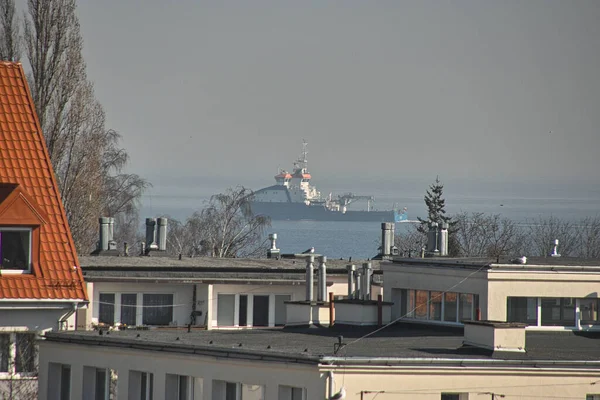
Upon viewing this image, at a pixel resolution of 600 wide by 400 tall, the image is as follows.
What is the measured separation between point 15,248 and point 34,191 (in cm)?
175

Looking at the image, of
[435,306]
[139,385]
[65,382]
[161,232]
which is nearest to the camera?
[139,385]

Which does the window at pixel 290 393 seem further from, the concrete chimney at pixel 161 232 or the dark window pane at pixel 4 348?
the concrete chimney at pixel 161 232

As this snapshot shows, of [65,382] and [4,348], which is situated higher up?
[4,348]

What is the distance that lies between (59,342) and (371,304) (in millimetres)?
9031

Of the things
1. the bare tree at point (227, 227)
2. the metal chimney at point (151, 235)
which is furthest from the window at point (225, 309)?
the bare tree at point (227, 227)

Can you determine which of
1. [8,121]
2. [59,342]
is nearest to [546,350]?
[59,342]

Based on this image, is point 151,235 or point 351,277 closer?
point 351,277

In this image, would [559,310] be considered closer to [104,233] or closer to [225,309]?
[225,309]

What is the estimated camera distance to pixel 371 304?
36750mm

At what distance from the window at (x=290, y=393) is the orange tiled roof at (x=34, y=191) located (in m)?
8.17

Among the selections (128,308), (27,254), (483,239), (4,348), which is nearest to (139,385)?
(4,348)

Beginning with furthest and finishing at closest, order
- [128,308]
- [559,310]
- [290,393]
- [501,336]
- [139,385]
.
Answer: [128,308] → [559,310] → [139,385] → [501,336] → [290,393]

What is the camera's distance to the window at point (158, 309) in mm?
44656

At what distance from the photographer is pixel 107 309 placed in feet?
145
